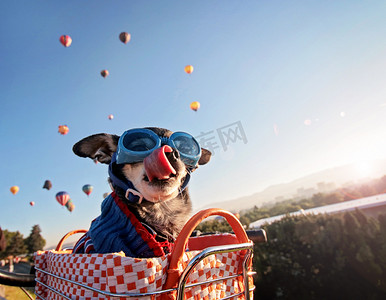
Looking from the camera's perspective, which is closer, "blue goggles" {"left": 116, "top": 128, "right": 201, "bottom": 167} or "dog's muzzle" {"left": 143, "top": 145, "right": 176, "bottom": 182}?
"dog's muzzle" {"left": 143, "top": 145, "right": 176, "bottom": 182}

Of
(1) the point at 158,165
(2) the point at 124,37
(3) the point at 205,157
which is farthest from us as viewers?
(2) the point at 124,37

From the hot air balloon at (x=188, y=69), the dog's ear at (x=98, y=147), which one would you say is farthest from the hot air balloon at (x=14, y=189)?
the dog's ear at (x=98, y=147)

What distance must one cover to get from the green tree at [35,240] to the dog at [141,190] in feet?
195

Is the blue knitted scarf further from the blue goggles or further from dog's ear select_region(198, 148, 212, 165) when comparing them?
dog's ear select_region(198, 148, 212, 165)

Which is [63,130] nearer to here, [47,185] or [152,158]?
[47,185]

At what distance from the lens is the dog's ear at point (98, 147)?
2203mm

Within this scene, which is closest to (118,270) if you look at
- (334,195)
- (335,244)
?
(335,244)

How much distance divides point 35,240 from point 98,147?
2407 inches

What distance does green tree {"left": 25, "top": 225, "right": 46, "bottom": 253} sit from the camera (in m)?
50.2

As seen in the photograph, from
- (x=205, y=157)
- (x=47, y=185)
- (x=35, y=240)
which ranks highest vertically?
(x=47, y=185)

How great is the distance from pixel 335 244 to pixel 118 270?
23.2ft

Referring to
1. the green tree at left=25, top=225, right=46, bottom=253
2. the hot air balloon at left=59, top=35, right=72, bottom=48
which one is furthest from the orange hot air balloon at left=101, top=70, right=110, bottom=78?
the green tree at left=25, top=225, right=46, bottom=253

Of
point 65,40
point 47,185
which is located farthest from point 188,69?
point 47,185

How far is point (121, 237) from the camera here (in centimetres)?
165
